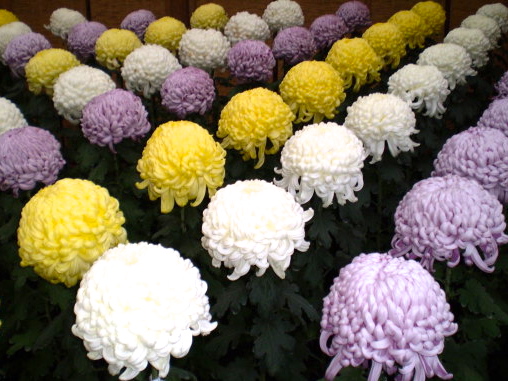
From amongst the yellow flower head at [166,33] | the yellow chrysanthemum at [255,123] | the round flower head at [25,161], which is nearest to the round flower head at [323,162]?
the yellow chrysanthemum at [255,123]

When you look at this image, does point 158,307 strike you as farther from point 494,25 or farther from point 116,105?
point 494,25

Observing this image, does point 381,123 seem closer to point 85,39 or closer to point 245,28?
point 245,28

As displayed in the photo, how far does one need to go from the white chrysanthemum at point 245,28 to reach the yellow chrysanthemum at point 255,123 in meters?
1.08

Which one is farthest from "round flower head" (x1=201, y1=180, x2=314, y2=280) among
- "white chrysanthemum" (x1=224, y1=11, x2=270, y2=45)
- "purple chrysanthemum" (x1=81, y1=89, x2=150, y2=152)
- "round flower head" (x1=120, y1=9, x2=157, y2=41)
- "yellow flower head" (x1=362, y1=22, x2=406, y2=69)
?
"round flower head" (x1=120, y1=9, x2=157, y2=41)

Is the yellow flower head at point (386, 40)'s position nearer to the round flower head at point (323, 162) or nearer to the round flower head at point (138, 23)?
the round flower head at point (323, 162)

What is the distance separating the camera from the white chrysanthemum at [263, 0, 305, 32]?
9.28 feet

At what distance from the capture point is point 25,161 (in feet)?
5.01

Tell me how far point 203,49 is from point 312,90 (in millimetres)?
708

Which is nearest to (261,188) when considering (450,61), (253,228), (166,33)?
(253,228)

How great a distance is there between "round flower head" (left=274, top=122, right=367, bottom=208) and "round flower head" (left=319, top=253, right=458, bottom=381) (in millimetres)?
408

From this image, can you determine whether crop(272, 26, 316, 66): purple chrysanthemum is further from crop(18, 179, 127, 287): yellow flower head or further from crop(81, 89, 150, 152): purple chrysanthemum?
crop(18, 179, 127, 287): yellow flower head

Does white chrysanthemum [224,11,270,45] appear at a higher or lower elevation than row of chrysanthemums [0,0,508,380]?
lower

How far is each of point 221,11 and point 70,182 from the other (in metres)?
1.92

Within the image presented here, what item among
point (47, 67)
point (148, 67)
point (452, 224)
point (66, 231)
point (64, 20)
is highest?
point (452, 224)
